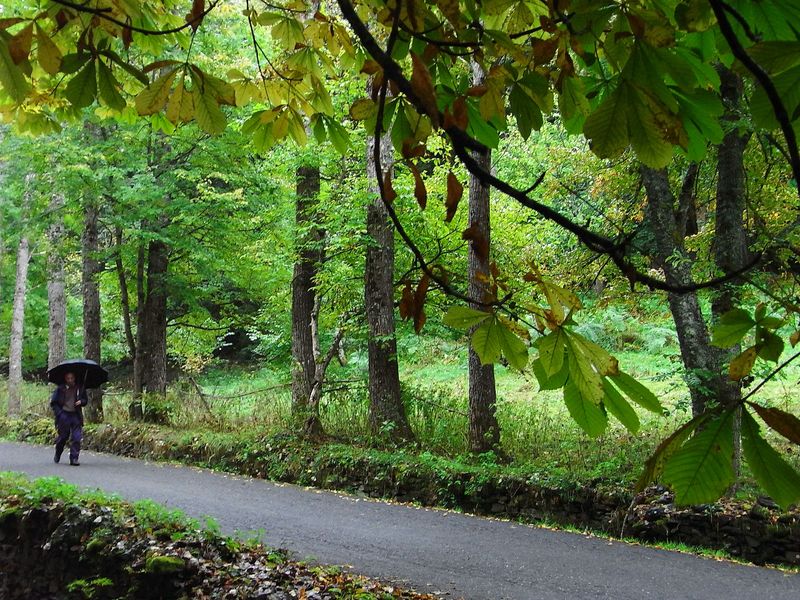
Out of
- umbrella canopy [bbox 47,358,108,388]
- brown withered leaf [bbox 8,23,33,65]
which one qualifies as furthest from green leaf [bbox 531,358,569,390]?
umbrella canopy [bbox 47,358,108,388]

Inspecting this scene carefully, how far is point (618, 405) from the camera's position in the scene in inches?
42.6

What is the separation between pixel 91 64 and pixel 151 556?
16.1 feet

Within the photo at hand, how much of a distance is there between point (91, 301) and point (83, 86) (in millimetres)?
14468

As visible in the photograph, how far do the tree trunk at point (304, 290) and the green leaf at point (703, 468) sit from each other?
10.7 metres

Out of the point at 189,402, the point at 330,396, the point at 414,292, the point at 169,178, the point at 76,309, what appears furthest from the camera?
the point at 76,309

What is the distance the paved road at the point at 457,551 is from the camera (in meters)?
5.60

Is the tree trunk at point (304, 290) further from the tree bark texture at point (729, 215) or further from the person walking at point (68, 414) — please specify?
the tree bark texture at point (729, 215)

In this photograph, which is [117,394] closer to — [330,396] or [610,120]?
[330,396]

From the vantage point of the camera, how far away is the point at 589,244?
3.15 ft

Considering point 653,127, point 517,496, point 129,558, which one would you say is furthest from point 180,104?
point 517,496

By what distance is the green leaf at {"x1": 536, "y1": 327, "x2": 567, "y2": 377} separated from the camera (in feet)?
3.44

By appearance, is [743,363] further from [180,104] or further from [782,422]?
[180,104]

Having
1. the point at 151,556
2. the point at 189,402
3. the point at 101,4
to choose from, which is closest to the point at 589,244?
the point at 101,4

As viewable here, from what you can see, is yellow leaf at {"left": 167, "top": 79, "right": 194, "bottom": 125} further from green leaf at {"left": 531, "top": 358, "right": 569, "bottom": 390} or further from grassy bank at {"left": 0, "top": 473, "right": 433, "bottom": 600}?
grassy bank at {"left": 0, "top": 473, "right": 433, "bottom": 600}
